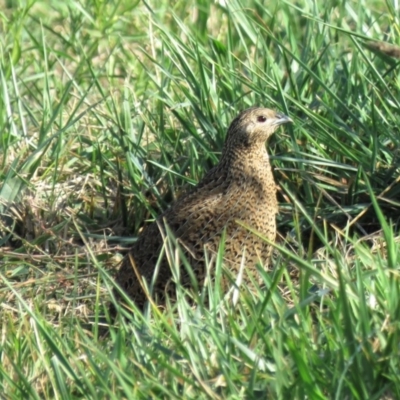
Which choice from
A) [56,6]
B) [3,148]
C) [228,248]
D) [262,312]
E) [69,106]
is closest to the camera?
[262,312]

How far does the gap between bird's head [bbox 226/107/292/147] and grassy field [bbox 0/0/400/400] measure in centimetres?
13

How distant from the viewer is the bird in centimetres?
477

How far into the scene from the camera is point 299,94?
209 inches

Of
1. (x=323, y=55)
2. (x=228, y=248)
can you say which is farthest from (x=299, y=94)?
(x=228, y=248)

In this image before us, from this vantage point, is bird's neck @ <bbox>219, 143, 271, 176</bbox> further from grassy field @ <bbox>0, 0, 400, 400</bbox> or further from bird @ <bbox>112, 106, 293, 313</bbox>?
grassy field @ <bbox>0, 0, 400, 400</bbox>

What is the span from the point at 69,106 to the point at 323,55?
5.49ft

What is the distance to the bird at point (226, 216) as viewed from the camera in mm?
4770

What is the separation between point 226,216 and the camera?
4895 millimetres

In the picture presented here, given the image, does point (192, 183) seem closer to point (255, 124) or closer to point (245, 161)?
point (245, 161)

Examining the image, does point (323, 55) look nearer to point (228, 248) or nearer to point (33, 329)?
point (228, 248)

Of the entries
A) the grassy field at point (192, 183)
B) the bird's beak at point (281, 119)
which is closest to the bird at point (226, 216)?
the bird's beak at point (281, 119)

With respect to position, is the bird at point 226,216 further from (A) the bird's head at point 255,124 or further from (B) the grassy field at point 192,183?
(B) the grassy field at point 192,183

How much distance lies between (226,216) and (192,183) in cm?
52

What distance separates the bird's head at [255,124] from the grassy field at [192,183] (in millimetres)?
129
